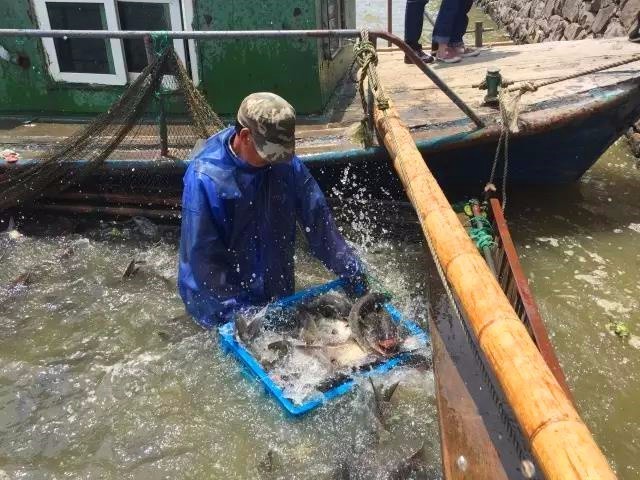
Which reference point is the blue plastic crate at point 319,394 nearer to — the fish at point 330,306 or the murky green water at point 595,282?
the fish at point 330,306

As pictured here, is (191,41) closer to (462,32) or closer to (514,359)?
(462,32)

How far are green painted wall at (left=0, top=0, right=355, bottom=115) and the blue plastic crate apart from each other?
2642 mm

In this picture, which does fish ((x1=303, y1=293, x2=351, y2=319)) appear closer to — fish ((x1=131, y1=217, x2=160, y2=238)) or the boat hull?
the boat hull

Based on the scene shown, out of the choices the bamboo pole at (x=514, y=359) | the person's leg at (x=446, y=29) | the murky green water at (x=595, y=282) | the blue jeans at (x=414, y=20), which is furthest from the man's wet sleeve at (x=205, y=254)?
the person's leg at (x=446, y=29)

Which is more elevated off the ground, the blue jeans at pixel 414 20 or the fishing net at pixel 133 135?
the blue jeans at pixel 414 20

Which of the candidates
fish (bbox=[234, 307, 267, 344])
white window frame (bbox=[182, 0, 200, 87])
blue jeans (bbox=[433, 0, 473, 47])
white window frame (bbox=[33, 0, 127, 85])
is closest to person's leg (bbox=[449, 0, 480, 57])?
blue jeans (bbox=[433, 0, 473, 47])

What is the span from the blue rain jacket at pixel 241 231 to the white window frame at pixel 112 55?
294 centimetres

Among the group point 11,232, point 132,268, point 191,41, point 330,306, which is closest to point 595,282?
point 330,306

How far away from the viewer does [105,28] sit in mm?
5750

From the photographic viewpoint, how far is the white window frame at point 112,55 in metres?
5.63

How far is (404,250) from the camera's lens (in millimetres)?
5605

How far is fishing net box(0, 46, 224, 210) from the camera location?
5020 millimetres

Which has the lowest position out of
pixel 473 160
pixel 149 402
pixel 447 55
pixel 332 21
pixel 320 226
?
pixel 149 402

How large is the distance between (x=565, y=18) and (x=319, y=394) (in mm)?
10892
